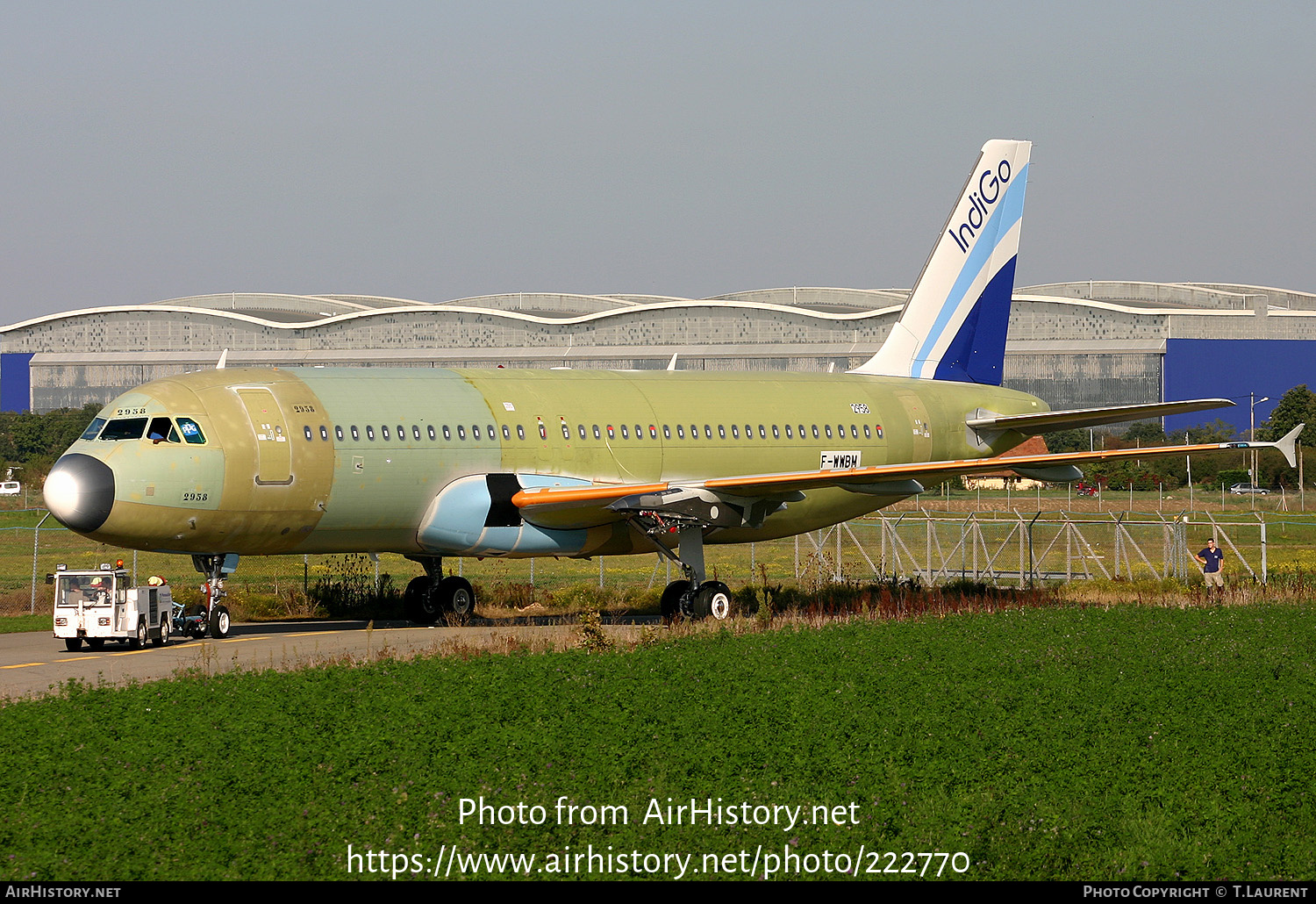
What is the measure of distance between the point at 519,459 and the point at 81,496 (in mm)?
8792

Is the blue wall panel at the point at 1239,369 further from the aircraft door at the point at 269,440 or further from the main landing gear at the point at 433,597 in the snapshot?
the aircraft door at the point at 269,440

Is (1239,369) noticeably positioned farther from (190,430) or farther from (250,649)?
(250,649)

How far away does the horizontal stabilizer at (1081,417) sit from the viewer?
31.8 metres

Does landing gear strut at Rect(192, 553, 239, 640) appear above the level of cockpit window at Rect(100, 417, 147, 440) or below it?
below

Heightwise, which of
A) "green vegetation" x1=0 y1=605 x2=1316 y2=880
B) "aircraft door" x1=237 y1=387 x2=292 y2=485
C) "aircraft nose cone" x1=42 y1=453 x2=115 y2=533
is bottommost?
"green vegetation" x1=0 y1=605 x2=1316 y2=880

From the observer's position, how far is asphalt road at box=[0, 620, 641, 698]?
22855mm

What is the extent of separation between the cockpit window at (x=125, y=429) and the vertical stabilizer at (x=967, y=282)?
66.6 feet

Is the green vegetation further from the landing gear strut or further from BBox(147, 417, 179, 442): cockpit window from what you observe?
the landing gear strut

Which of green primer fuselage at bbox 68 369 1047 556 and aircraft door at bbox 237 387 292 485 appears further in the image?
aircraft door at bbox 237 387 292 485

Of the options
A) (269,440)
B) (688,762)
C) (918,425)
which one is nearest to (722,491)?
(918,425)

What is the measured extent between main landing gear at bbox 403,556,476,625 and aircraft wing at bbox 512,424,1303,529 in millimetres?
4284

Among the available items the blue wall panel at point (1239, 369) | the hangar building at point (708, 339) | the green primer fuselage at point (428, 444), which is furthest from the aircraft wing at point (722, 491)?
the blue wall panel at point (1239, 369)

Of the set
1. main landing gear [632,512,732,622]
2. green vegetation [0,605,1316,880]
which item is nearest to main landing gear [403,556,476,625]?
main landing gear [632,512,732,622]

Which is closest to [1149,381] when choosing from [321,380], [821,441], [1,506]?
[1,506]
